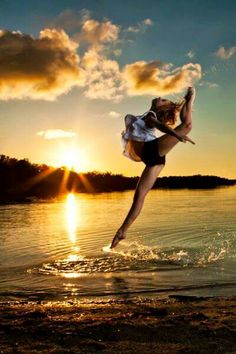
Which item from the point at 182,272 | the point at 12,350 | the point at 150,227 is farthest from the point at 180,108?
the point at 150,227

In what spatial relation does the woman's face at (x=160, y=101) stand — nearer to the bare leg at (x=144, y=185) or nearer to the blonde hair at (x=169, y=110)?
the blonde hair at (x=169, y=110)

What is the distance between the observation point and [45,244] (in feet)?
47.4

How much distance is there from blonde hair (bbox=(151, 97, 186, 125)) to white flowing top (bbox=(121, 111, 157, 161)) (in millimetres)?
215

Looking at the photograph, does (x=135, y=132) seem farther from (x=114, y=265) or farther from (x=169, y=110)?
(x=114, y=265)

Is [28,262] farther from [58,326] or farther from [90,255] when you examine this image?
[58,326]

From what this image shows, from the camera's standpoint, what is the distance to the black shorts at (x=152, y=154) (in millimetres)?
7426

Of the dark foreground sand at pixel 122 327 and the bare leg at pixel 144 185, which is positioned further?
the bare leg at pixel 144 185

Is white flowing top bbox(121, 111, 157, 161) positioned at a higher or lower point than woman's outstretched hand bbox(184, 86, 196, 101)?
lower

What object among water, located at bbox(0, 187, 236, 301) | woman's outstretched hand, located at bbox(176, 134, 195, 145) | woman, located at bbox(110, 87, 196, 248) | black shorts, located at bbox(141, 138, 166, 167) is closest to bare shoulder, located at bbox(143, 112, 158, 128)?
woman, located at bbox(110, 87, 196, 248)

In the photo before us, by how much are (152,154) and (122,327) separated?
3335 millimetres

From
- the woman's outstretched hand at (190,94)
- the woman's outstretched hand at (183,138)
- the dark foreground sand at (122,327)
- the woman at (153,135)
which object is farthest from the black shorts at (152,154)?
the dark foreground sand at (122,327)

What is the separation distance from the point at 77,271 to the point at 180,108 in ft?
13.6

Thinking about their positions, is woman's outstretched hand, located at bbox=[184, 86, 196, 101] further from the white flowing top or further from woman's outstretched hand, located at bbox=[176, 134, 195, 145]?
woman's outstretched hand, located at bbox=[176, 134, 195, 145]

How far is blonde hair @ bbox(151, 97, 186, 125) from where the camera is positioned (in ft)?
24.7
